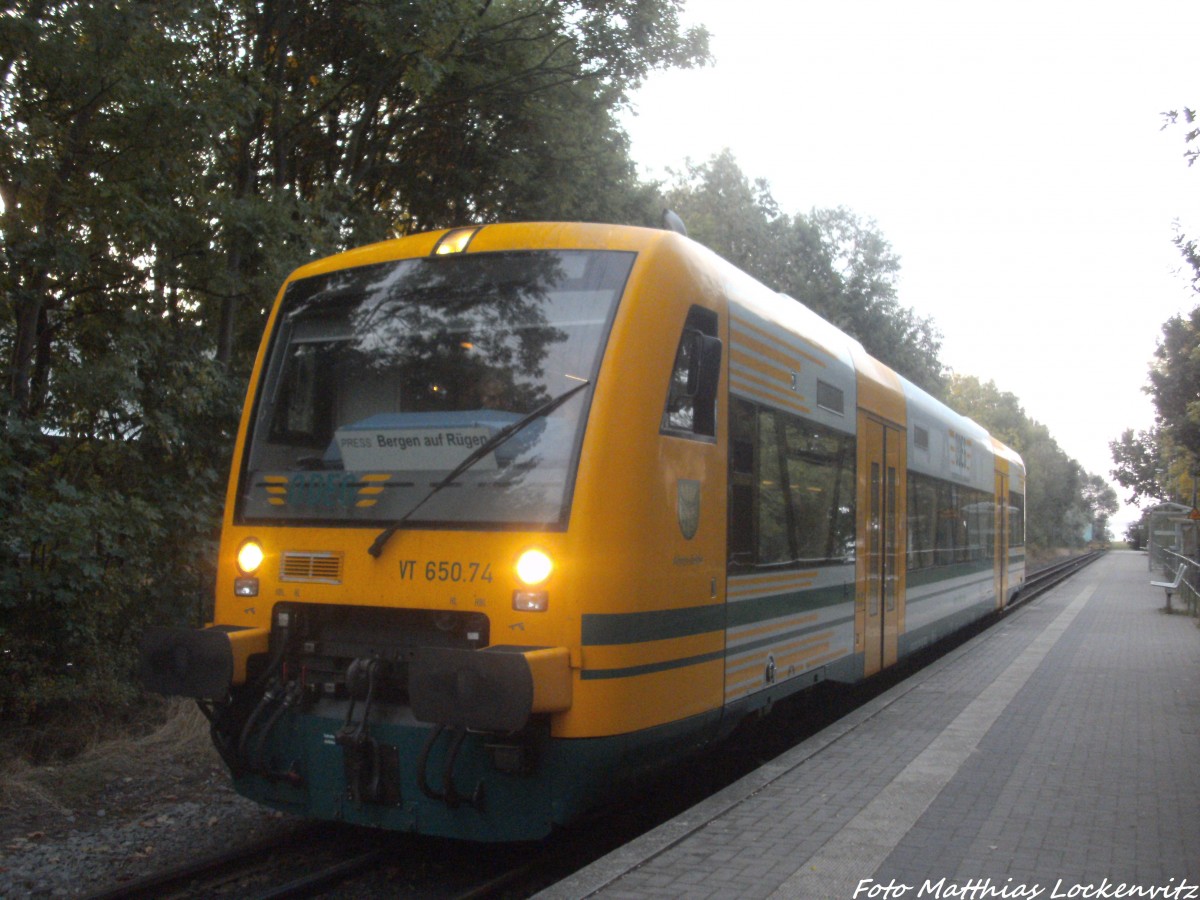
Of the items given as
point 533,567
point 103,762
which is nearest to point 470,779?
point 533,567

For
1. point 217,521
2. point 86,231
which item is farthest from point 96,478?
point 86,231

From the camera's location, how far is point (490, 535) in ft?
18.1

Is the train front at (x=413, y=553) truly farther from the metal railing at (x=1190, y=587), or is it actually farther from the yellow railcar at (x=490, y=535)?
the metal railing at (x=1190, y=587)

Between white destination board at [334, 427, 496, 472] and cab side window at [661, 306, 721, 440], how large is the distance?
993mm

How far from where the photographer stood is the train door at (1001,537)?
1917 cm

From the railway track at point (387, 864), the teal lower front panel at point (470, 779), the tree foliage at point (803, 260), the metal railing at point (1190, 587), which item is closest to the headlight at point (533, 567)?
the teal lower front panel at point (470, 779)

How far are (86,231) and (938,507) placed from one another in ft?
31.1

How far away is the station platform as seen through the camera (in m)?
4.80

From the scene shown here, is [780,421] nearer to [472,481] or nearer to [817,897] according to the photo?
[472,481]

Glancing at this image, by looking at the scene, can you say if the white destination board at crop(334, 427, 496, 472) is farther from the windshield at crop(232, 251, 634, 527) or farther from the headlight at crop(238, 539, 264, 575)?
the headlight at crop(238, 539, 264, 575)

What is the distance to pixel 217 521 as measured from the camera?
34.9 ft

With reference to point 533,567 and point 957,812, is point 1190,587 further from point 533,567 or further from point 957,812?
point 533,567

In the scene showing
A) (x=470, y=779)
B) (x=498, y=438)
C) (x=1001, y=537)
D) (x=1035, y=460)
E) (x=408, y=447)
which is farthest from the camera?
(x=1035, y=460)

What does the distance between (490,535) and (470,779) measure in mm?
1145
